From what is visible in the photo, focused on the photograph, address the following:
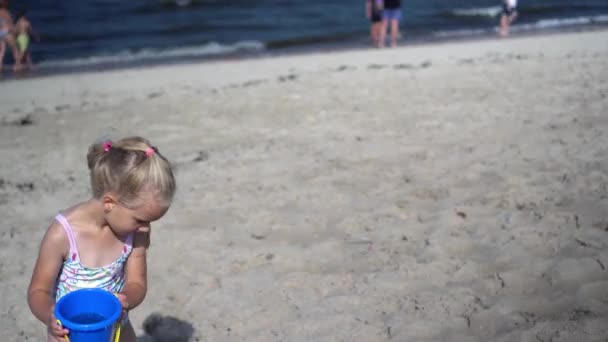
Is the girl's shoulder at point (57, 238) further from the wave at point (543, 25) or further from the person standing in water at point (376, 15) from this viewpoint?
the wave at point (543, 25)

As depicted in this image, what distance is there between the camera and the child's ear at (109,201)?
2189mm

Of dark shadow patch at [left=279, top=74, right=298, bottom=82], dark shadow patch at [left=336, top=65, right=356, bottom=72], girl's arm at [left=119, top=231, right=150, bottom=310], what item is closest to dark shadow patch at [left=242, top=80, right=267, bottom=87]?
dark shadow patch at [left=279, top=74, right=298, bottom=82]

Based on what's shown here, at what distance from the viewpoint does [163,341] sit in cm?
321

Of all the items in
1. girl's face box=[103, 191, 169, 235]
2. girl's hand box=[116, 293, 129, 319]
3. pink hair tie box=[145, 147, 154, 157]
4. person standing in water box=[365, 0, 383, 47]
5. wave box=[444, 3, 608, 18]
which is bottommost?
wave box=[444, 3, 608, 18]

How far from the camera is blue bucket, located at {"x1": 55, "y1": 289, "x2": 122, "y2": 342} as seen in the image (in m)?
1.92

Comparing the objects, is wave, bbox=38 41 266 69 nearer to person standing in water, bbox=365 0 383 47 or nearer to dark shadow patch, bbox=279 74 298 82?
person standing in water, bbox=365 0 383 47

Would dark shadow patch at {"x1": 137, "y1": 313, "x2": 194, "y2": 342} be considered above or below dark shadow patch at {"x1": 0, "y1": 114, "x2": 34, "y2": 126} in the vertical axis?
below

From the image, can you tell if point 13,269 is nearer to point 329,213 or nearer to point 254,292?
point 254,292

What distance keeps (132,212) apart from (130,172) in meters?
0.15

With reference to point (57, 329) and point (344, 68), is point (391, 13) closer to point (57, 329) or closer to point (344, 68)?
point (344, 68)

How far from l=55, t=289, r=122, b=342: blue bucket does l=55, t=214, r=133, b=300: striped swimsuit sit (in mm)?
277

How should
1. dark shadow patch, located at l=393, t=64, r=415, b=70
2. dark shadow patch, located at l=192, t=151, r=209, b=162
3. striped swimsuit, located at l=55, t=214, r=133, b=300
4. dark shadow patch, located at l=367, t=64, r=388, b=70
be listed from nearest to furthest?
striped swimsuit, located at l=55, t=214, r=133, b=300, dark shadow patch, located at l=192, t=151, r=209, b=162, dark shadow patch, located at l=393, t=64, r=415, b=70, dark shadow patch, located at l=367, t=64, r=388, b=70

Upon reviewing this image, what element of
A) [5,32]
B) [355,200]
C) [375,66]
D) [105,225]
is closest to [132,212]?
[105,225]

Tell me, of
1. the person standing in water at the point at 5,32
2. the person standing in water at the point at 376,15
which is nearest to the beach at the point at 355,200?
the person standing in water at the point at 5,32
